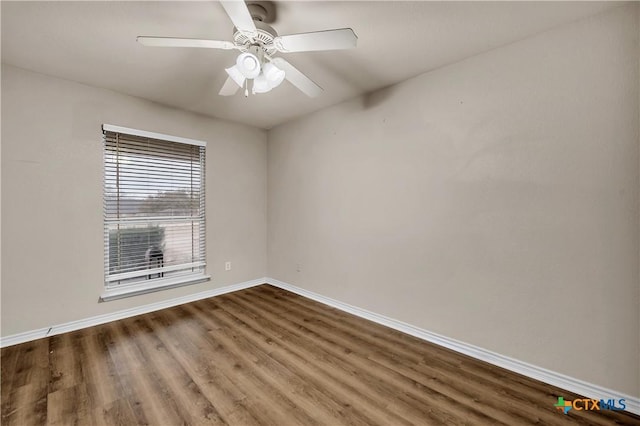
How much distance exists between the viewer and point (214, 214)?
3.65 m

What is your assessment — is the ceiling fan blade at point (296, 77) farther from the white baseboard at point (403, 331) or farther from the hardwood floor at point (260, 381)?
the white baseboard at point (403, 331)

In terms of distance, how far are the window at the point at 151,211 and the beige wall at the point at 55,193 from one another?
107 mm

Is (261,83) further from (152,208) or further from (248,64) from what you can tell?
(152,208)

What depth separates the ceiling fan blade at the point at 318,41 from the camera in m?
1.44

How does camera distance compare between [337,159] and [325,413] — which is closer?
[325,413]

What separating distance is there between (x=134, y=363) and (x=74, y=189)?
1.80 metres

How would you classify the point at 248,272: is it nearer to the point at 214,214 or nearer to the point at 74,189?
the point at 214,214

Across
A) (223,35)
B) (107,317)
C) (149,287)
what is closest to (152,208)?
(149,287)

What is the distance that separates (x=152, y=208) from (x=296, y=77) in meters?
2.36

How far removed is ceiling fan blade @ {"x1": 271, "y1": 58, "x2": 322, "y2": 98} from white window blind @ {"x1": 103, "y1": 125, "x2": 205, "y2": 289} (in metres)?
2.02

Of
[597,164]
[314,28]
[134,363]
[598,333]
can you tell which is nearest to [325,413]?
[134,363]

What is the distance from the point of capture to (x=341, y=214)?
10.5 feet

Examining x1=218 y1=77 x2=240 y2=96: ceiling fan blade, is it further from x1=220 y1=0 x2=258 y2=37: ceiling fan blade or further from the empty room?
x1=220 y1=0 x2=258 y2=37: ceiling fan blade

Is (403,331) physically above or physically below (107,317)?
below
